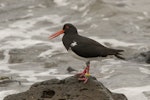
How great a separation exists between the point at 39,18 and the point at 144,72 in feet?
25.8

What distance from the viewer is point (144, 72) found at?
40.2 feet

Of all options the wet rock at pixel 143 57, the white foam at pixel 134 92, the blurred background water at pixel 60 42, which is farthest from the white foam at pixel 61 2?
the white foam at pixel 134 92

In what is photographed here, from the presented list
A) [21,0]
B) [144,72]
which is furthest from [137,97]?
[21,0]

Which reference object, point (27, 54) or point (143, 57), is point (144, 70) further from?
point (27, 54)

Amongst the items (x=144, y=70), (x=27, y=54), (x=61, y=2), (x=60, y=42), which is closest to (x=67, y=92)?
(x=144, y=70)

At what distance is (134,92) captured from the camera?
10500 mm

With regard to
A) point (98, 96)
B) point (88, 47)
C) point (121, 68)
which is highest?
point (88, 47)

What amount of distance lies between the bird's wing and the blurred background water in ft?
6.46

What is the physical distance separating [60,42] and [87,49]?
7.42 m

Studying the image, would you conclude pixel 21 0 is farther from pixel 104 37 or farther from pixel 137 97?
pixel 137 97

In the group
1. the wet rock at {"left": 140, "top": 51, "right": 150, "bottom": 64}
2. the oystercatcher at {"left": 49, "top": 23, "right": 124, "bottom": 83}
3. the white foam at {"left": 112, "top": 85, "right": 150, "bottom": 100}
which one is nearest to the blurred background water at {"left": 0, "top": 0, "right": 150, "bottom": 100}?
the white foam at {"left": 112, "top": 85, "right": 150, "bottom": 100}

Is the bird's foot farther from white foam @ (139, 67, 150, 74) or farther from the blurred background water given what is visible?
white foam @ (139, 67, 150, 74)

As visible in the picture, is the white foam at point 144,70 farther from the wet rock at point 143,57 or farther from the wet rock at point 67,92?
the wet rock at point 67,92

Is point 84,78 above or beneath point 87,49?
beneath
